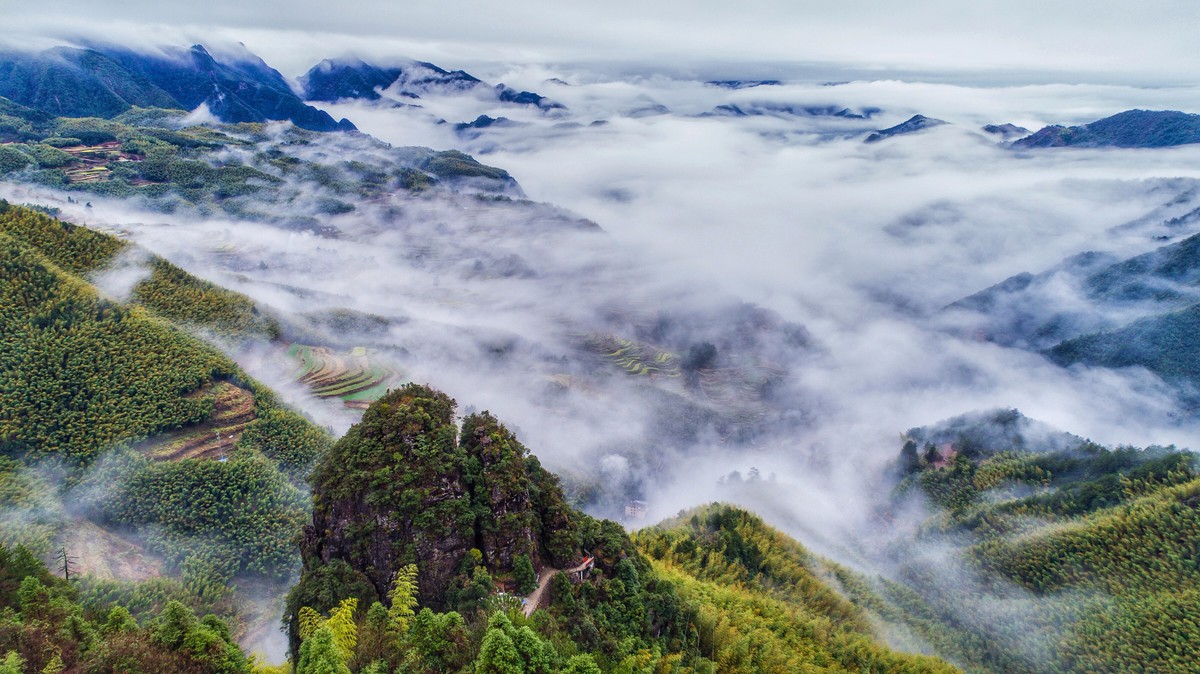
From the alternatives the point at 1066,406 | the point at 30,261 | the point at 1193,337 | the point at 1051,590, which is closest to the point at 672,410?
the point at 1051,590

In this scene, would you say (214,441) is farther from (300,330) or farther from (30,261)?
(300,330)

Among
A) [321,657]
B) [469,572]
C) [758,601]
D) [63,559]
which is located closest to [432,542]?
[469,572]

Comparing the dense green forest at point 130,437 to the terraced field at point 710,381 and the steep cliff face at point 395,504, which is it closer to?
the steep cliff face at point 395,504

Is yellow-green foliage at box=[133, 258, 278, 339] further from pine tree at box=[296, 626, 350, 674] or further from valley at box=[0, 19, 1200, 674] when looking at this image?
→ pine tree at box=[296, 626, 350, 674]

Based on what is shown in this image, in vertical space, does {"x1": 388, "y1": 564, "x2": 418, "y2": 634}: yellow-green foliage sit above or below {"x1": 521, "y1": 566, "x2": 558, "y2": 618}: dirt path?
above

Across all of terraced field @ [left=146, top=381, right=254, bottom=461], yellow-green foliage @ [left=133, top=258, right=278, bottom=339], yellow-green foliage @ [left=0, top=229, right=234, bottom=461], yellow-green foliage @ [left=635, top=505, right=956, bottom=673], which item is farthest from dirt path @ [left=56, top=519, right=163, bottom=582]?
yellow-green foliage @ [left=635, top=505, right=956, bottom=673]

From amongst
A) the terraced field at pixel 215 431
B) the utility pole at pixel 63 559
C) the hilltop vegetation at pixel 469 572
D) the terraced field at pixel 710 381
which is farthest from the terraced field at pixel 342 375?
the hilltop vegetation at pixel 469 572
